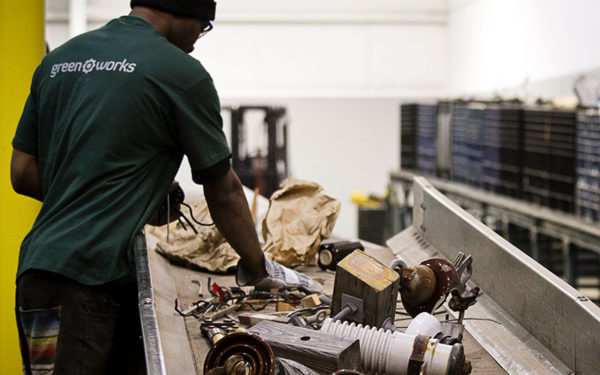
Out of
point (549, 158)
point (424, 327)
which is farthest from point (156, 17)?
point (549, 158)

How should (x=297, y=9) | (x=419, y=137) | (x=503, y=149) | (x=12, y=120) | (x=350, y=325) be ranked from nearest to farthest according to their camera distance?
(x=350, y=325), (x=12, y=120), (x=503, y=149), (x=419, y=137), (x=297, y=9)

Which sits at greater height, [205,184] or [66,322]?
[205,184]

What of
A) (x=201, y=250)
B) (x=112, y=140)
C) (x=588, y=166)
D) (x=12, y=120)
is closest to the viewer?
(x=112, y=140)

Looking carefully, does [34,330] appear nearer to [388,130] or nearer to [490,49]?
[490,49]

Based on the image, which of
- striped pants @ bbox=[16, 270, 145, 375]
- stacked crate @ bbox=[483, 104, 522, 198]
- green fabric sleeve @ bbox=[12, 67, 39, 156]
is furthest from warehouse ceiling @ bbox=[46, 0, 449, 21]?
striped pants @ bbox=[16, 270, 145, 375]

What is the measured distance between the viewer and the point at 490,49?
783 cm

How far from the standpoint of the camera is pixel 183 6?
1892 millimetres

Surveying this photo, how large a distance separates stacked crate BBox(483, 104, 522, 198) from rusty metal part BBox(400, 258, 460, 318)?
327 centimetres

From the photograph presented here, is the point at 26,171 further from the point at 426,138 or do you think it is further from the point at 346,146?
the point at 346,146

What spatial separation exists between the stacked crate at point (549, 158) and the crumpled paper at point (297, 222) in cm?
194

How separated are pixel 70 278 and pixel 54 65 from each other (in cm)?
55

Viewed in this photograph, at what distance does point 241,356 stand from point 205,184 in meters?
0.62

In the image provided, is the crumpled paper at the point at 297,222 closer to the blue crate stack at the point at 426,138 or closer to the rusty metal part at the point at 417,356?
the rusty metal part at the point at 417,356

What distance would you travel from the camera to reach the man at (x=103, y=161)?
177 cm
